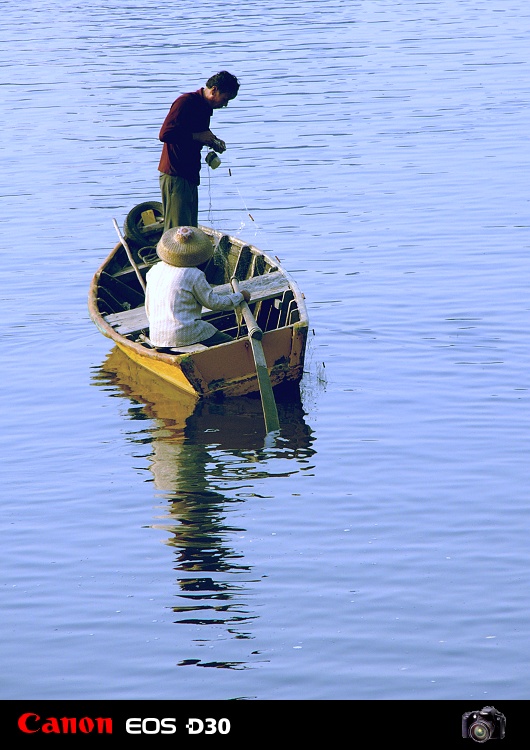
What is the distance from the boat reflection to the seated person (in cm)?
61

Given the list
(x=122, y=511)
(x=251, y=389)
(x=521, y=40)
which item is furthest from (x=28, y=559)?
(x=521, y=40)

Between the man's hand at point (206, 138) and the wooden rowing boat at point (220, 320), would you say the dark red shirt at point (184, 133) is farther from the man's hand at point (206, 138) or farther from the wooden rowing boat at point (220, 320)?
the wooden rowing boat at point (220, 320)

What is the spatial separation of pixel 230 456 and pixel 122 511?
4.47 feet

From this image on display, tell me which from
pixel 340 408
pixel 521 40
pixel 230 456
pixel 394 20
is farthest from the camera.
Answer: pixel 394 20

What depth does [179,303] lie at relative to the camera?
1112 centimetres

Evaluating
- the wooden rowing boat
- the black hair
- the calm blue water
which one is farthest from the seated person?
the black hair

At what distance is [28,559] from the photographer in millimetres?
8789

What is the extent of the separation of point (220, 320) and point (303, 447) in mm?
2479

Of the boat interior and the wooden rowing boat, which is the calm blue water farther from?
the boat interior

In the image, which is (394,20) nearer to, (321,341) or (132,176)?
(132,176)
